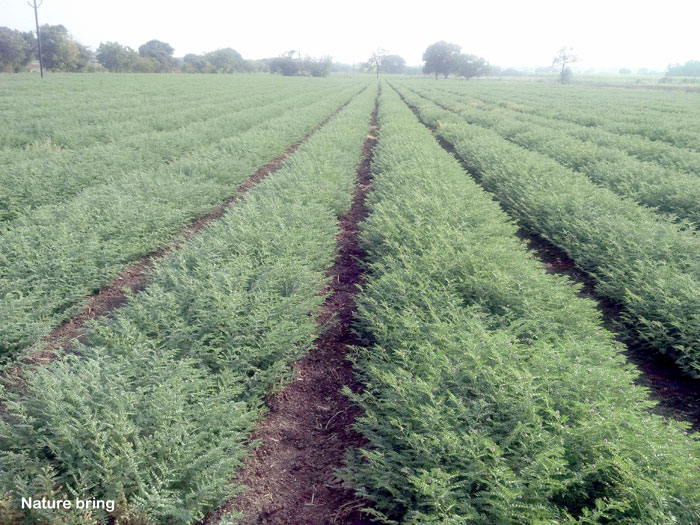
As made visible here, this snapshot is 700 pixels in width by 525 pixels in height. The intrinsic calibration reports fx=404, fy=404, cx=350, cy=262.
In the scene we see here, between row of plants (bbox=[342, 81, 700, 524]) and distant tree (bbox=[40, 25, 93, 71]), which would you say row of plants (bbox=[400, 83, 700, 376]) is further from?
distant tree (bbox=[40, 25, 93, 71])

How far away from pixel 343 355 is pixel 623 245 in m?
4.74

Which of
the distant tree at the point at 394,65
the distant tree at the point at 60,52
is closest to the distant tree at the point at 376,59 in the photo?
the distant tree at the point at 394,65

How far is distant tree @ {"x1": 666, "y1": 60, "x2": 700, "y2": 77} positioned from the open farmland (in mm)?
132806

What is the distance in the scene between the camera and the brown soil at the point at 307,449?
2.94 meters

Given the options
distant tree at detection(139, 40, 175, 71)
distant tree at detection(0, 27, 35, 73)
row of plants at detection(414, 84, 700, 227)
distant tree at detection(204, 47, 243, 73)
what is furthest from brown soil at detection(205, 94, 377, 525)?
distant tree at detection(204, 47, 243, 73)

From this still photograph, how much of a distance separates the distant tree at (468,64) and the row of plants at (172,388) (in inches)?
4238

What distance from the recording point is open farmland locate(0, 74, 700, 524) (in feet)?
8.05

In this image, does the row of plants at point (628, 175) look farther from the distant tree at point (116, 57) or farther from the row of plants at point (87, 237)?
the distant tree at point (116, 57)

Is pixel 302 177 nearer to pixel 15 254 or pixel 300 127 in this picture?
pixel 15 254

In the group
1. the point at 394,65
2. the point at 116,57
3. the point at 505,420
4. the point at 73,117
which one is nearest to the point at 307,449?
the point at 505,420

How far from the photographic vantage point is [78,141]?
1384 centimetres

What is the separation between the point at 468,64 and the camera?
324 ft

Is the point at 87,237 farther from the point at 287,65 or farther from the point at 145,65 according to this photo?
the point at 287,65

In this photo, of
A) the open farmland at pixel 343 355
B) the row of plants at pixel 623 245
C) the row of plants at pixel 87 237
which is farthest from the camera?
the row of plants at pixel 87 237
